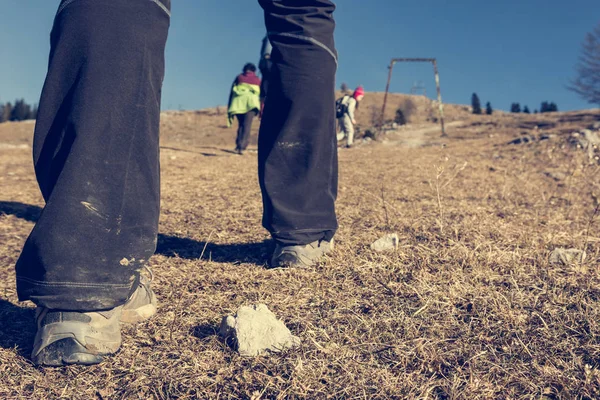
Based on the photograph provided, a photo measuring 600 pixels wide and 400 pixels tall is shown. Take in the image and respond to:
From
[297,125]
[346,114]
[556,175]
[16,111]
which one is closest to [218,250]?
[297,125]

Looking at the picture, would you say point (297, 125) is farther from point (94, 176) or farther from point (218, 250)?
point (94, 176)

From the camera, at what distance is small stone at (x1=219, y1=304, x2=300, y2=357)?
52.0 inches

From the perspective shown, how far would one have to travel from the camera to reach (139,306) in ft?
5.20

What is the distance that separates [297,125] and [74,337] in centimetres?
118

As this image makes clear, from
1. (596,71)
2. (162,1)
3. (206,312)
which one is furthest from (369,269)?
(596,71)

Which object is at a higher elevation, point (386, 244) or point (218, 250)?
point (386, 244)

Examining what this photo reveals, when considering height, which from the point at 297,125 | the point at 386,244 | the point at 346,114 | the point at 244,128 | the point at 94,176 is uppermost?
the point at 346,114

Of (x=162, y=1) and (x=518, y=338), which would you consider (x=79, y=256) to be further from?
(x=518, y=338)

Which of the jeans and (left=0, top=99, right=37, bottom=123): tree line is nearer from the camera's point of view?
the jeans

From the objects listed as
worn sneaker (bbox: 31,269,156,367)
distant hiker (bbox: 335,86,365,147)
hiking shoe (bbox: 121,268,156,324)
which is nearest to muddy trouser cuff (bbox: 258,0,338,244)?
hiking shoe (bbox: 121,268,156,324)

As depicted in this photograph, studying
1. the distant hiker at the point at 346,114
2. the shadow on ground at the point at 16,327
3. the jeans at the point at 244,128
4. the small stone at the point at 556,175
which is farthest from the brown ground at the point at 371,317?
the distant hiker at the point at 346,114

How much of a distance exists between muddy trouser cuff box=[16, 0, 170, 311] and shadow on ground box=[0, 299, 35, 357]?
19cm

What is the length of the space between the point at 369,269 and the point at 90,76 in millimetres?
1254

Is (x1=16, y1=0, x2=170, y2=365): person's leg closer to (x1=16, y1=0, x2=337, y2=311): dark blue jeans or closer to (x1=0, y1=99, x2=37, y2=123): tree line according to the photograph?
(x1=16, y1=0, x2=337, y2=311): dark blue jeans
